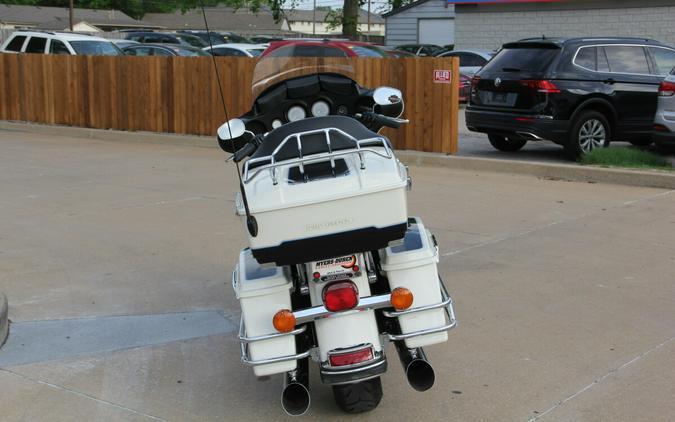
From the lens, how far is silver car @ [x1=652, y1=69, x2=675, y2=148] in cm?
1143

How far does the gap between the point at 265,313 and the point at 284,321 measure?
→ 16cm

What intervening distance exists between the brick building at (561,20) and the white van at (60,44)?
1365cm

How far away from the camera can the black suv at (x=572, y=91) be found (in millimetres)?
12211

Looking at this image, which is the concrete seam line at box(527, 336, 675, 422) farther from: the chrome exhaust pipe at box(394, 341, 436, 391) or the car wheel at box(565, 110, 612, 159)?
the car wheel at box(565, 110, 612, 159)

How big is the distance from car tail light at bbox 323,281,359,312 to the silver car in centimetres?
859

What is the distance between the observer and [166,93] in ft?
55.3

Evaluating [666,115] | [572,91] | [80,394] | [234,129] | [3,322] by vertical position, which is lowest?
[80,394]

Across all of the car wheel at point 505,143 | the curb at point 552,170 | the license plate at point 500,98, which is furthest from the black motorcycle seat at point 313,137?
the car wheel at point 505,143

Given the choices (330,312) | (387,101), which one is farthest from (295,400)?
(387,101)

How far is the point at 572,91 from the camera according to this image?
1220 cm

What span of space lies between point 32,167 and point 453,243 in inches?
302

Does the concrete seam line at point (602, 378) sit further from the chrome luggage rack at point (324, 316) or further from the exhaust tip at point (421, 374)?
the chrome luggage rack at point (324, 316)

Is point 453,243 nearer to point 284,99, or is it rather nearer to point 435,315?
point 284,99

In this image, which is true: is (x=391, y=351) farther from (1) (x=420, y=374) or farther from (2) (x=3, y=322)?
(2) (x=3, y=322)
